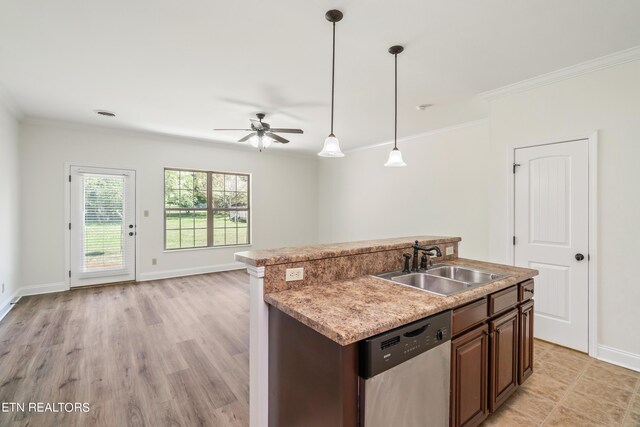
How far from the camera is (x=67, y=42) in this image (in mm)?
2441

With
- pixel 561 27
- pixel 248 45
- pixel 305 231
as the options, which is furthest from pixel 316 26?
pixel 305 231

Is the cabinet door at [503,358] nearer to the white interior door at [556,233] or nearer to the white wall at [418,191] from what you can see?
the white interior door at [556,233]

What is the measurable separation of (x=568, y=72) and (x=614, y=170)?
1.03 meters

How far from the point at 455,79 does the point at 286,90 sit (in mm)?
1845

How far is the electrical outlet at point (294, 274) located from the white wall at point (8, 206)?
429cm

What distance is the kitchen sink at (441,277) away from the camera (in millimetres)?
2084

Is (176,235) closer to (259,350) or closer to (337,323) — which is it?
(259,350)

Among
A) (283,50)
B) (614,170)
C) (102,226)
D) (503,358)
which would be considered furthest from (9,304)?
(614,170)

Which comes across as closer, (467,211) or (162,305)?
(162,305)

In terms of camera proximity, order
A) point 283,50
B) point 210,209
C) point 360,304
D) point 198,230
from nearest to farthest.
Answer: point 360,304
point 283,50
point 198,230
point 210,209

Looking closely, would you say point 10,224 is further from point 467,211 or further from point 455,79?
point 467,211

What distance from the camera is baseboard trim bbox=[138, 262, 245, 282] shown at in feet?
18.1

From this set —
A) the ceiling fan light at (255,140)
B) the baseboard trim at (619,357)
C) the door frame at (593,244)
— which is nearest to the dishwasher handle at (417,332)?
the door frame at (593,244)

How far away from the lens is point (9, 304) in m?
4.02
